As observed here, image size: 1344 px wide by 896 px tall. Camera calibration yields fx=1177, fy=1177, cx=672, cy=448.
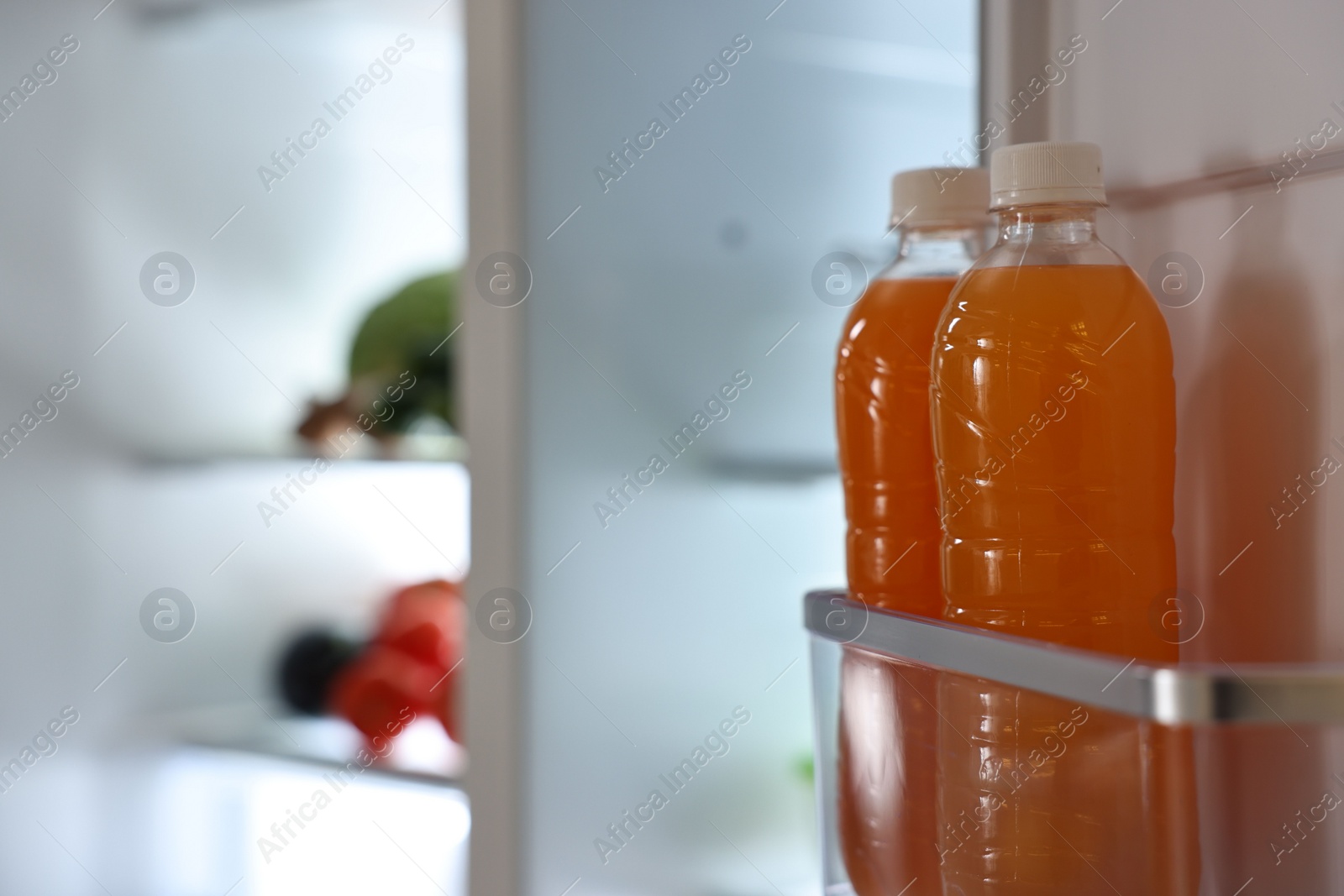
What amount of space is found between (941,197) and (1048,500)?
0.18 meters

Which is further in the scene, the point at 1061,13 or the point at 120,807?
the point at 120,807

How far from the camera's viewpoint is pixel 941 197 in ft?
2.01

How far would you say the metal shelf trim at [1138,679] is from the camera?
37cm

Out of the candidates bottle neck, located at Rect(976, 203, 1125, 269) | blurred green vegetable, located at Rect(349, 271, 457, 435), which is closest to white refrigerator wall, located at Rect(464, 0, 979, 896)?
bottle neck, located at Rect(976, 203, 1125, 269)

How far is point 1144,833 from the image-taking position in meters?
0.48

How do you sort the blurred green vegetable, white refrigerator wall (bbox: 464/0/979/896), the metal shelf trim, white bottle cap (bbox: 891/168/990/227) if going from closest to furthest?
the metal shelf trim < white bottle cap (bbox: 891/168/990/227) < white refrigerator wall (bbox: 464/0/979/896) < the blurred green vegetable

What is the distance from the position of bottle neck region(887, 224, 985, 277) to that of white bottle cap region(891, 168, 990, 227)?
0.01 metres

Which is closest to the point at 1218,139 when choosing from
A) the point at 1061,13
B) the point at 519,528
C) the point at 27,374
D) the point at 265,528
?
the point at 1061,13

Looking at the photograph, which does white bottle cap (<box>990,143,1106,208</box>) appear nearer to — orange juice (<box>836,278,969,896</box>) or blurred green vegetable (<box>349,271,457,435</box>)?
orange juice (<box>836,278,969,896</box>)

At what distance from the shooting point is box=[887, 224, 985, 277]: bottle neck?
2.07 feet

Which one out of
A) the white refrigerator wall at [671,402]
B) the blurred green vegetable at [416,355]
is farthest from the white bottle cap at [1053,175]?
the blurred green vegetable at [416,355]

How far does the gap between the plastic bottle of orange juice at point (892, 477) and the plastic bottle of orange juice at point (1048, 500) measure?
1.6 inches

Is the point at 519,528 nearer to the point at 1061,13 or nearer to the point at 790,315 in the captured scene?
the point at 790,315

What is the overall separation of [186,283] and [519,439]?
29.1 inches
